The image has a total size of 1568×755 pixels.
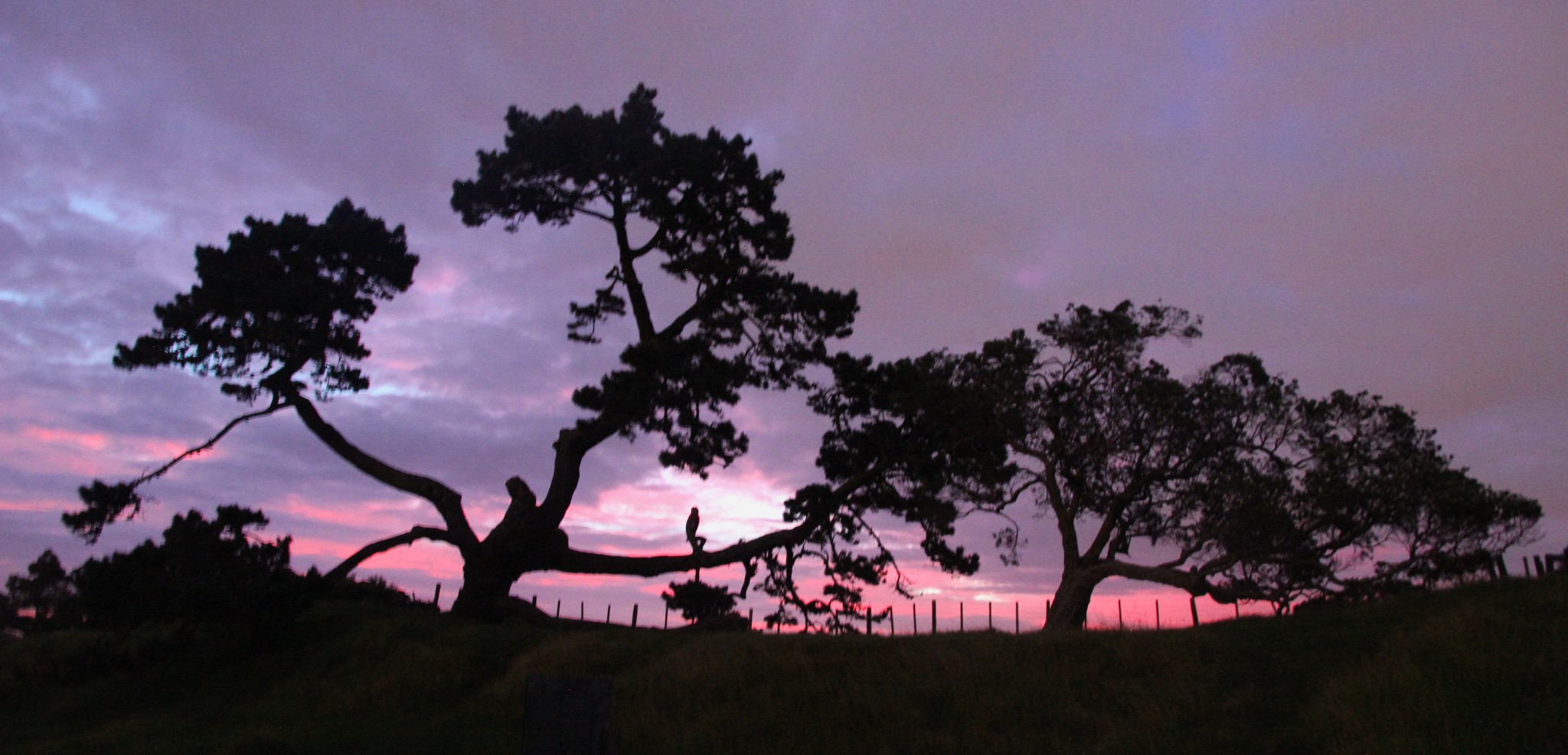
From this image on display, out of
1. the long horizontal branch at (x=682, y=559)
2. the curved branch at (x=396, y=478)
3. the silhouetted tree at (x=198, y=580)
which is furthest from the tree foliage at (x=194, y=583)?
the long horizontal branch at (x=682, y=559)

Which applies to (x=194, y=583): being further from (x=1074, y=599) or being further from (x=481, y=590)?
(x=1074, y=599)

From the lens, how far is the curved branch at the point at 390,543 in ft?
86.4

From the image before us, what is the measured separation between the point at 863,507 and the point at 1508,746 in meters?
19.7

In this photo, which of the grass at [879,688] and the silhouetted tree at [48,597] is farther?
the silhouetted tree at [48,597]

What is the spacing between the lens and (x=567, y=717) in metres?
6.67

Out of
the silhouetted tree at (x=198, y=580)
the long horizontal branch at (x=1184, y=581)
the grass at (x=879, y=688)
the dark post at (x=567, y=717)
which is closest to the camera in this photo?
the dark post at (x=567, y=717)

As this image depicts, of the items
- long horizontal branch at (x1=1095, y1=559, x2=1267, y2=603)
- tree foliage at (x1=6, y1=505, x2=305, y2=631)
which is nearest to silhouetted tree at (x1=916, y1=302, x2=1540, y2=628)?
long horizontal branch at (x1=1095, y1=559, x2=1267, y2=603)

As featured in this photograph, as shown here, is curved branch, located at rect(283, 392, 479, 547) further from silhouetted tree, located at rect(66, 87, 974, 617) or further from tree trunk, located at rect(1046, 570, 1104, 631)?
tree trunk, located at rect(1046, 570, 1104, 631)

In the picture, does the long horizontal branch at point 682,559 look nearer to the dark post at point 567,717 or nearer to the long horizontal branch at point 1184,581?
the long horizontal branch at point 1184,581

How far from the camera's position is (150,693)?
73.4 feet

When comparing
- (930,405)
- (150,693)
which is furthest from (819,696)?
(150,693)

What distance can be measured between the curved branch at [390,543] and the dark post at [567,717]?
21.7 metres

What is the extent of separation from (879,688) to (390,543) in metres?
17.2

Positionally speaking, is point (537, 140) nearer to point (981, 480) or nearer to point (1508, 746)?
point (981, 480)
